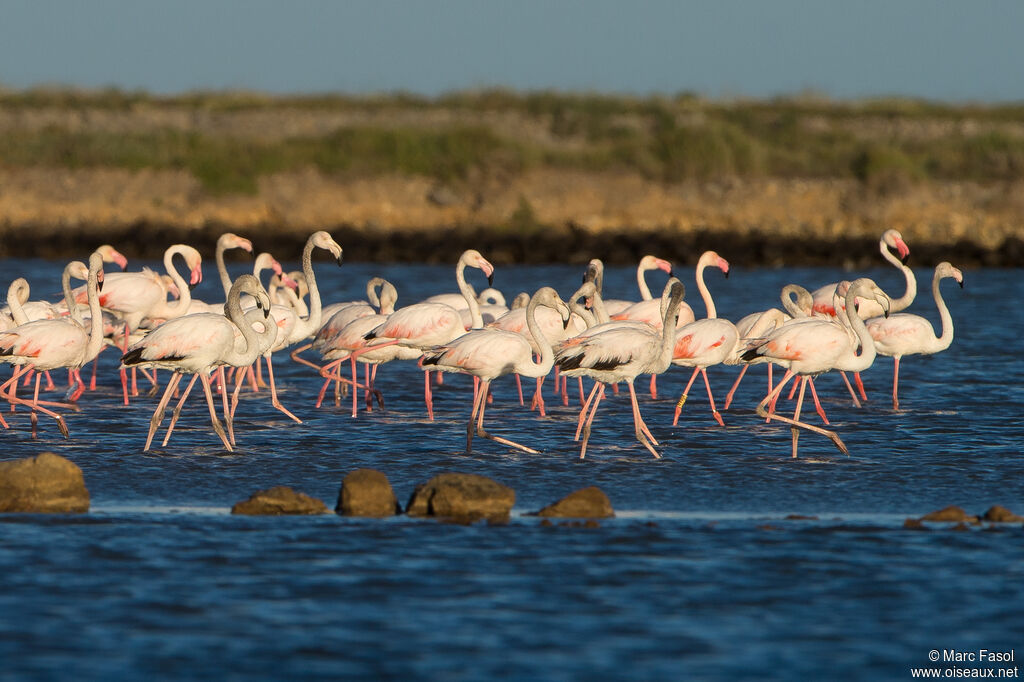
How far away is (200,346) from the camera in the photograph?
11469 millimetres

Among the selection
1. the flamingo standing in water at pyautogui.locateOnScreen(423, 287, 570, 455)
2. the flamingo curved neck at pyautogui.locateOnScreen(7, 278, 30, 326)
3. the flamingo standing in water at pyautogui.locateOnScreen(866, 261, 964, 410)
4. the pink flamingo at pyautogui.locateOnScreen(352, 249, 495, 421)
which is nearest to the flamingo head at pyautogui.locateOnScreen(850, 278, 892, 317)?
the flamingo standing in water at pyautogui.locateOnScreen(866, 261, 964, 410)

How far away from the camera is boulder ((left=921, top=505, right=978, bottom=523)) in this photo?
888 cm

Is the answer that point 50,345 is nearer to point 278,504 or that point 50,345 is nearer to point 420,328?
point 420,328

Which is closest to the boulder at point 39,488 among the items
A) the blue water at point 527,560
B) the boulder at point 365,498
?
the blue water at point 527,560

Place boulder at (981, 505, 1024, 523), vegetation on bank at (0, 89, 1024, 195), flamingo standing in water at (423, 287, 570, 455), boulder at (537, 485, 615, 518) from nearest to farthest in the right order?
boulder at (981, 505, 1024, 523) < boulder at (537, 485, 615, 518) < flamingo standing in water at (423, 287, 570, 455) < vegetation on bank at (0, 89, 1024, 195)

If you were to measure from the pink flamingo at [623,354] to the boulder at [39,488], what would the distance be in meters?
3.97

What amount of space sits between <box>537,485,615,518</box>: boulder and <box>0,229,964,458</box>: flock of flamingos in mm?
2236

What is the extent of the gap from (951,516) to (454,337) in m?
5.71

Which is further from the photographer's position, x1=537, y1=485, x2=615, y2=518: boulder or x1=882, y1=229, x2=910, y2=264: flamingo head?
x1=882, y1=229, x2=910, y2=264: flamingo head

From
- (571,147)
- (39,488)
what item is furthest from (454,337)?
(571,147)

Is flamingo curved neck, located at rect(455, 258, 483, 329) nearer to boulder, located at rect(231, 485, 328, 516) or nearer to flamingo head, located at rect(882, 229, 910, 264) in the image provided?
flamingo head, located at rect(882, 229, 910, 264)

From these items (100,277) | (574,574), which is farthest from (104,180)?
(574,574)

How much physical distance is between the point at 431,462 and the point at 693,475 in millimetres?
2012

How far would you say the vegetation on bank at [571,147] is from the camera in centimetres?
3803
